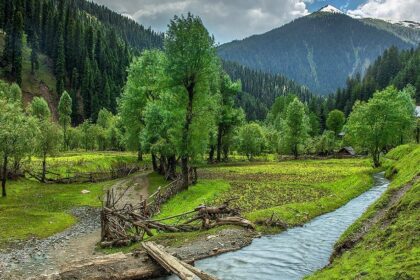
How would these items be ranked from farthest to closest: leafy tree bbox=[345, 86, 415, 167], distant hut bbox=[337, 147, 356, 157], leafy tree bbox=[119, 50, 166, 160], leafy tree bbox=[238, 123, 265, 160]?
distant hut bbox=[337, 147, 356, 157] < leafy tree bbox=[238, 123, 265, 160] < leafy tree bbox=[119, 50, 166, 160] < leafy tree bbox=[345, 86, 415, 167]

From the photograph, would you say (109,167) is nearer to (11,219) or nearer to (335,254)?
(11,219)

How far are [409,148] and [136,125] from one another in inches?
1975

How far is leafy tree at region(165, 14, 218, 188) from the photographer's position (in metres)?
47.4

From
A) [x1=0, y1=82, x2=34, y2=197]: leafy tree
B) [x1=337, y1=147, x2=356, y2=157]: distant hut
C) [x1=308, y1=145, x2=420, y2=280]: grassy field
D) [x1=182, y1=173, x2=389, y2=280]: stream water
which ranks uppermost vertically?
[x1=0, y1=82, x2=34, y2=197]: leafy tree

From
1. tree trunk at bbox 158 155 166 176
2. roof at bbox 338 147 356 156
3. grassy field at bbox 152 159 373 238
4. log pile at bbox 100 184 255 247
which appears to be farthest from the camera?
roof at bbox 338 147 356 156

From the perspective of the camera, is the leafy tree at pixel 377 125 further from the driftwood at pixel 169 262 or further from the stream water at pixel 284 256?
the driftwood at pixel 169 262

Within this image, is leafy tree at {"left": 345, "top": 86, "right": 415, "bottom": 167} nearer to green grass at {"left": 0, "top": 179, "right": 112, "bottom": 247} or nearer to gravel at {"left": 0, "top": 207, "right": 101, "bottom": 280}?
green grass at {"left": 0, "top": 179, "right": 112, "bottom": 247}

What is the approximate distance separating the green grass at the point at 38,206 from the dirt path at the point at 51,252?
63.9 inches

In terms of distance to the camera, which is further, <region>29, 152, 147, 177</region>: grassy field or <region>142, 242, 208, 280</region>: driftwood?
<region>29, 152, 147, 177</region>: grassy field

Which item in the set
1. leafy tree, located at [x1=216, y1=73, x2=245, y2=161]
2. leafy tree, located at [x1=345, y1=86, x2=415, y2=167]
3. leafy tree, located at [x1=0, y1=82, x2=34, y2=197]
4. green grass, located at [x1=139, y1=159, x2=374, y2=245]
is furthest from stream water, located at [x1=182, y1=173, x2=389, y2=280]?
leafy tree, located at [x1=216, y1=73, x2=245, y2=161]

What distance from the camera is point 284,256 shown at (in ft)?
79.4

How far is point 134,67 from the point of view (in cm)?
7231

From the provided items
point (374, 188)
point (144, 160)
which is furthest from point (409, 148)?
point (144, 160)

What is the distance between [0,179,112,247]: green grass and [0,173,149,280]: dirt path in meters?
1.62
